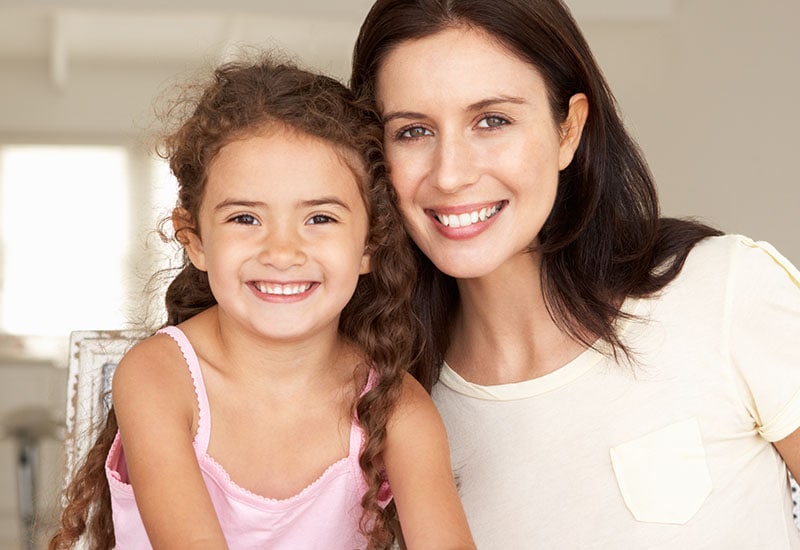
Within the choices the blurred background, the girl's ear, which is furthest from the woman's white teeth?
the blurred background

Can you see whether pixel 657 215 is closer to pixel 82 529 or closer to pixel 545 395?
pixel 545 395

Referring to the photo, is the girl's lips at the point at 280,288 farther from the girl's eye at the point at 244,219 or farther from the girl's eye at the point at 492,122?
the girl's eye at the point at 492,122

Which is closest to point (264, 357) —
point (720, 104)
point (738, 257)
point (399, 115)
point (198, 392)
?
point (198, 392)

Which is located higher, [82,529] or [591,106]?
[591,106]

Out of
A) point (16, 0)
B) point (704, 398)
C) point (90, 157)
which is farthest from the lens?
point (90, 157)

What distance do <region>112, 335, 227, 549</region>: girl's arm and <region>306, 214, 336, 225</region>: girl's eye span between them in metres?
0.29

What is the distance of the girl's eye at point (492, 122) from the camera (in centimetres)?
179

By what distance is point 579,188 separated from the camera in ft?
6.51

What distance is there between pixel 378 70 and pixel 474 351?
529 mm

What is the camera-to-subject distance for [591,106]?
1918 millimetres

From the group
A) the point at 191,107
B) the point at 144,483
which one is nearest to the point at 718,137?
the point at 191,107

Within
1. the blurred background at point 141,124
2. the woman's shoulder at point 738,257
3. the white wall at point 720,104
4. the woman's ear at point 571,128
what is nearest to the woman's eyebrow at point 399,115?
the woman's ear at point 571,128

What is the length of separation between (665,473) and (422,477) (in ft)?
1.37

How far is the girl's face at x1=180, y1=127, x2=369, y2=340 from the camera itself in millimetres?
1673
